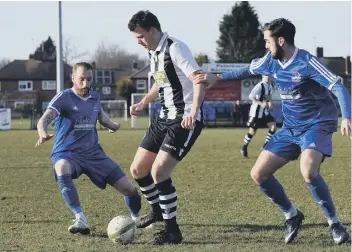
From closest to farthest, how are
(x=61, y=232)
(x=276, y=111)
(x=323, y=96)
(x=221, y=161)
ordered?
(x=323, y=96), (x=61, y=232), (x=221, y=161), (x=276, y=111)

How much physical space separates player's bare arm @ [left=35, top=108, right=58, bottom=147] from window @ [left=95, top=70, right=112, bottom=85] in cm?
8219

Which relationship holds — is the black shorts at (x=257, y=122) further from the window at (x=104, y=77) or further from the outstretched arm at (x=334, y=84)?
the window at (x=104, y=77)

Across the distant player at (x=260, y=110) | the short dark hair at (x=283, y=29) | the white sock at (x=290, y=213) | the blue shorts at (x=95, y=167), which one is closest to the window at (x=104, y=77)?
the distant player at (x=260, y=110)

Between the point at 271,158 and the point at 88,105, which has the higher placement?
the point at 88,105

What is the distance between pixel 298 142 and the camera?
598cm

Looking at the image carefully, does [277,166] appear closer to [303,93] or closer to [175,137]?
[303,93]

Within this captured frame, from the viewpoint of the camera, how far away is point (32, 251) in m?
5.45

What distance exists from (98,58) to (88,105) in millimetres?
100128

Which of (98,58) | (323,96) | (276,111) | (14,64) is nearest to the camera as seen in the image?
(323,96)

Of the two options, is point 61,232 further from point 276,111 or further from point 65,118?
point 276,111

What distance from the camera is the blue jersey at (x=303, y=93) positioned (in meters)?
5.80

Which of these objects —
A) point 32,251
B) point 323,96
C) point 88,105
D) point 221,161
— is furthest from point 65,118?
point 221,161

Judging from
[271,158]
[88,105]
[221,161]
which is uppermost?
[88,105]

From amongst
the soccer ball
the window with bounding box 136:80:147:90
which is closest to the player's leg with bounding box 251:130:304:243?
the soccer ball
